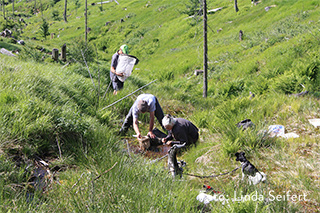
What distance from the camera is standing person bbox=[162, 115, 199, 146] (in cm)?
645

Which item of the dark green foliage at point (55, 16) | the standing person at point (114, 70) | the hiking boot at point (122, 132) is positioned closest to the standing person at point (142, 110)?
the hiking boot at point (122, 132)

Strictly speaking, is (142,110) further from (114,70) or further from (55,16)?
(55,16)

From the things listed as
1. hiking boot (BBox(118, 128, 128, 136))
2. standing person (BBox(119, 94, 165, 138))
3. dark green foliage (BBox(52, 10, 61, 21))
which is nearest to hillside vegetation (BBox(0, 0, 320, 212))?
hiking boot (BBox(118, 128, 128, 136))

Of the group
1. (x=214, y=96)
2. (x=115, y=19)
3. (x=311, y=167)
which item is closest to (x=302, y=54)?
(x=214, y=96)

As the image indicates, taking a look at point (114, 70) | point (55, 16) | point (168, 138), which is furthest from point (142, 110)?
point (55, 16)

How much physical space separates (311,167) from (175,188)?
249cm

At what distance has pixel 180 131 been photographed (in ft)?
21.4

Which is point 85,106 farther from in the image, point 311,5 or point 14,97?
point 311,5

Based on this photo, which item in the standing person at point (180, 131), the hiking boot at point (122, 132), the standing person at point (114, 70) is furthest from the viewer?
the standing person at point (114, 70)

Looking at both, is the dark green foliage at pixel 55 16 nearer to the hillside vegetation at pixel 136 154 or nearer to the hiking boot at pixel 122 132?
the hillside vegetation at pixel 136 154

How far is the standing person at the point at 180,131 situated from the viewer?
21.1 feet

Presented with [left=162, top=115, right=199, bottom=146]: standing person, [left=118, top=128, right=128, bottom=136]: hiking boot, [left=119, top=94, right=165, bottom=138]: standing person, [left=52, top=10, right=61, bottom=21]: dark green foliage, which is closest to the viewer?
[left=162, top=115, right=199, bottom=146]: standing person

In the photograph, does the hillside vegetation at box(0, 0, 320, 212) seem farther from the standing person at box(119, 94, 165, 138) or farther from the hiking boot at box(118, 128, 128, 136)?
the standing person at box(119, 94, 165, 138)

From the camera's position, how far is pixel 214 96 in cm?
1330
